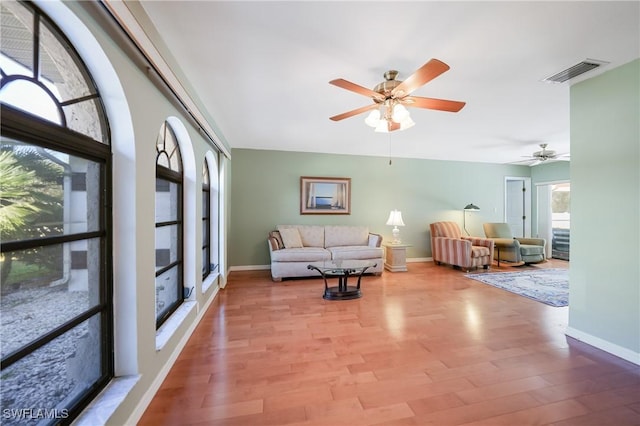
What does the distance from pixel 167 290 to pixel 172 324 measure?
0.33 m

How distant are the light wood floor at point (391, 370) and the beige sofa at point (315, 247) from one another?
3.77 feet

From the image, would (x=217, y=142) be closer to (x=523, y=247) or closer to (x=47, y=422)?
(x=47, y=422)

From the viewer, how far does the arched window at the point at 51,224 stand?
892 millimetres

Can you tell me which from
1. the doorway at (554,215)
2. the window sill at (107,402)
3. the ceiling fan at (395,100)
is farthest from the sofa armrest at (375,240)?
the doorway at (554,215)

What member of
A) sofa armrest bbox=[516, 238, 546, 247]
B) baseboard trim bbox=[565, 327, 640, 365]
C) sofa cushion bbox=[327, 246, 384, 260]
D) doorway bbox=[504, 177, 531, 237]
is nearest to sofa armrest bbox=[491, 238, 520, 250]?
sofa armrest bbox=[516, 238, 546, 247]

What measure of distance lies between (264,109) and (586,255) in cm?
365

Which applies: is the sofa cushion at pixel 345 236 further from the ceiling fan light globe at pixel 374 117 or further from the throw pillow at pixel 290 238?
the ceiling fan light globe at pixel 374 117

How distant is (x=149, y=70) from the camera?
4.84ft

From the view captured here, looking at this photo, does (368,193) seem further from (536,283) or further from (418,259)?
(536,283)

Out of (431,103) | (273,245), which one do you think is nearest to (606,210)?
(431,103)

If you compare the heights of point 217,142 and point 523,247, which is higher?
point 217,142

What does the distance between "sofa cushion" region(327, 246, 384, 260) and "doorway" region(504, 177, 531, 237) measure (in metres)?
4.43

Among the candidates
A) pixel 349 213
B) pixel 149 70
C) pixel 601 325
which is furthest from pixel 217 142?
pixel 601 325

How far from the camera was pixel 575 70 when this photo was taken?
84.0 inches
